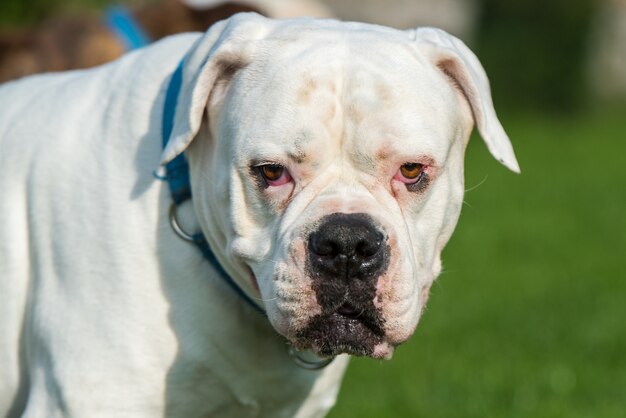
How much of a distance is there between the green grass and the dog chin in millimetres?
2414

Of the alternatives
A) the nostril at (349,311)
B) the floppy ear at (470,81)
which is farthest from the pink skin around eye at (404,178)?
the nostril at (349,311)

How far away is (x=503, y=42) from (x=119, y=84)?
1613cm

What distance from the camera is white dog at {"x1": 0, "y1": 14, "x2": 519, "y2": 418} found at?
11.3 feet

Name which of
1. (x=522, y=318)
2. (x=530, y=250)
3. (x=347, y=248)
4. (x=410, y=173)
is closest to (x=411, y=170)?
(x=410, y=173)

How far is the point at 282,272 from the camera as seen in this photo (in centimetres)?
341

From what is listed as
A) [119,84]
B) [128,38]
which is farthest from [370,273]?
[128,38]

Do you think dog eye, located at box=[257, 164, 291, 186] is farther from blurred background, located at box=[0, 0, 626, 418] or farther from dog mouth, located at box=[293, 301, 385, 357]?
blurred background, located at box=[0, 0, 626, 418]

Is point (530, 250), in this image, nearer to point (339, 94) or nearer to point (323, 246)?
point (339, 94)

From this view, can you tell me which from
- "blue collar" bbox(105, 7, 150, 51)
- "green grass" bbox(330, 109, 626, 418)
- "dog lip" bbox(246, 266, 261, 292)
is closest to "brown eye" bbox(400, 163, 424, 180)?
"dog lip" bbox(246, 266, 261, 292)

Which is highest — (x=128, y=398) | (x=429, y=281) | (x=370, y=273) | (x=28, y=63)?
(x=370, y=273)

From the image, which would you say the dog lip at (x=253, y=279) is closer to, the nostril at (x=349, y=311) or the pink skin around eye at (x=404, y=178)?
the nostril at (x=349, y=311)

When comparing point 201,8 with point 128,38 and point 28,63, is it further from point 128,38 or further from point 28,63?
point 28,63

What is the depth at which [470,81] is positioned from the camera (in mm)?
3730

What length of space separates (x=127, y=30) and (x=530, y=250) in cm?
446
